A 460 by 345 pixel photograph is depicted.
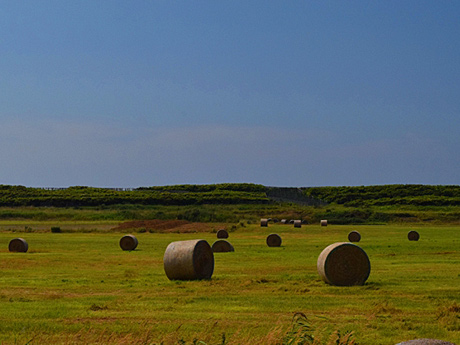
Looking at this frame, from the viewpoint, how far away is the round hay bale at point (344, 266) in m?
23.1

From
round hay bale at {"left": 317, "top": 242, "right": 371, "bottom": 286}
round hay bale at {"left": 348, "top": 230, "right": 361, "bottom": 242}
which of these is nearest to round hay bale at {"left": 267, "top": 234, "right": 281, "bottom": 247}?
round hay bale at {"left": 348, "top": 230, "right": 361, "bottom": 242}

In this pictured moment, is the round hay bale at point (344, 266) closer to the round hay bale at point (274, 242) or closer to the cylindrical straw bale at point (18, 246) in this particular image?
the round hay bale at point (274, 242)

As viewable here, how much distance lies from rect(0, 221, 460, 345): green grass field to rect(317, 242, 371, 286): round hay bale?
0.45 meters

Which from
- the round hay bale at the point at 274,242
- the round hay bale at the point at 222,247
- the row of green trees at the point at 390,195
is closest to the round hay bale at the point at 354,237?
the round hay bale at the point at 274,242

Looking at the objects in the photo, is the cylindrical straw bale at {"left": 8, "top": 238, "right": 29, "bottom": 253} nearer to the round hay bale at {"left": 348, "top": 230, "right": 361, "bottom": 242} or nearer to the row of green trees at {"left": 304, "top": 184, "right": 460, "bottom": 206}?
the round hay bale at {"left": 348, "top": 230, "right": 361, "bottom": 242}

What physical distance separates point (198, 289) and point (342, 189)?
501ft

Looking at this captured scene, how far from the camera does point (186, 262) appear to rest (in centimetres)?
2453

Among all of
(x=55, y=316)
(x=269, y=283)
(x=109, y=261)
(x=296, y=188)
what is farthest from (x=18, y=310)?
(x=296, y=188)

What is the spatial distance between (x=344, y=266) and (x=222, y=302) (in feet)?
19.0

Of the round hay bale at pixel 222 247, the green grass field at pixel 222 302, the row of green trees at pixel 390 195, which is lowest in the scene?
the green grass field at pixel 222 302

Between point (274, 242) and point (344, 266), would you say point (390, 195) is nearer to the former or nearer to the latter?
point (274, 242)

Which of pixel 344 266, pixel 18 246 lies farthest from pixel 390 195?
pixel 344 266

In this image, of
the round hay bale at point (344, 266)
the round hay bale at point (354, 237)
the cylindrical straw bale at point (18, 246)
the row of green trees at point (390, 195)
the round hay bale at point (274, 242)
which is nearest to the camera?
the round hay bale at point (344, 266)

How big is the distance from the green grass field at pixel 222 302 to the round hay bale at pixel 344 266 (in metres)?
0.45
